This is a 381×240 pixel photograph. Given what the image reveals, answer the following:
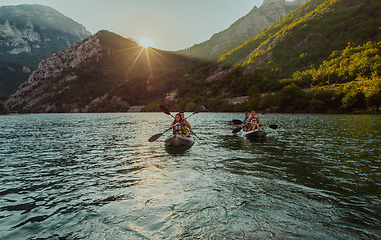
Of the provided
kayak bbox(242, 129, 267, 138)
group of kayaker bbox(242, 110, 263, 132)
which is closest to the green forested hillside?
group of kayaker bbox(242, 110, 263, 132)

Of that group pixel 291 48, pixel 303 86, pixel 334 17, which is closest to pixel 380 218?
pixel 303 86

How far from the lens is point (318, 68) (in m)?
128

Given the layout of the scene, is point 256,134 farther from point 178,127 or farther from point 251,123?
point 178,127

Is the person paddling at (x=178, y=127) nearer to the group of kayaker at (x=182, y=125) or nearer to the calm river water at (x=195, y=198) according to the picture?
the group of kayaker at (x=182, y=125)

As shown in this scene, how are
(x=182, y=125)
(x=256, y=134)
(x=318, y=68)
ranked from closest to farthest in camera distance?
1. (x=182, y=125)
2. (x=256, y=134)
3. (x=318, y=68)

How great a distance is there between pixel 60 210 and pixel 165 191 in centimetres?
339

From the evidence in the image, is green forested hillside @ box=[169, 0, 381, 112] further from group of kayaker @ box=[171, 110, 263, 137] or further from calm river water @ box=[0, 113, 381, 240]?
calm river water @ box=[0, 113, 381, 240]

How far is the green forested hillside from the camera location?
73.1m

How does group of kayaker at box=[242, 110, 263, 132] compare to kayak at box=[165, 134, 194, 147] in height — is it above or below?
above

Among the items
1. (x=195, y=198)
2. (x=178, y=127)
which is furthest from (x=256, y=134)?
(x=195, y=198)

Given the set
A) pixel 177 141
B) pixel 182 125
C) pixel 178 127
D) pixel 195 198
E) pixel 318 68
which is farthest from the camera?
pixel 318 68

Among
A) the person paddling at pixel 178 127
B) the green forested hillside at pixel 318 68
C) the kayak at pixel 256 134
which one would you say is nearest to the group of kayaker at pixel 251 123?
the kayak at pixel 256 134

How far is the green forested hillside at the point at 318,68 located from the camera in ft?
240

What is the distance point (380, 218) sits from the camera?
5.12 metres
